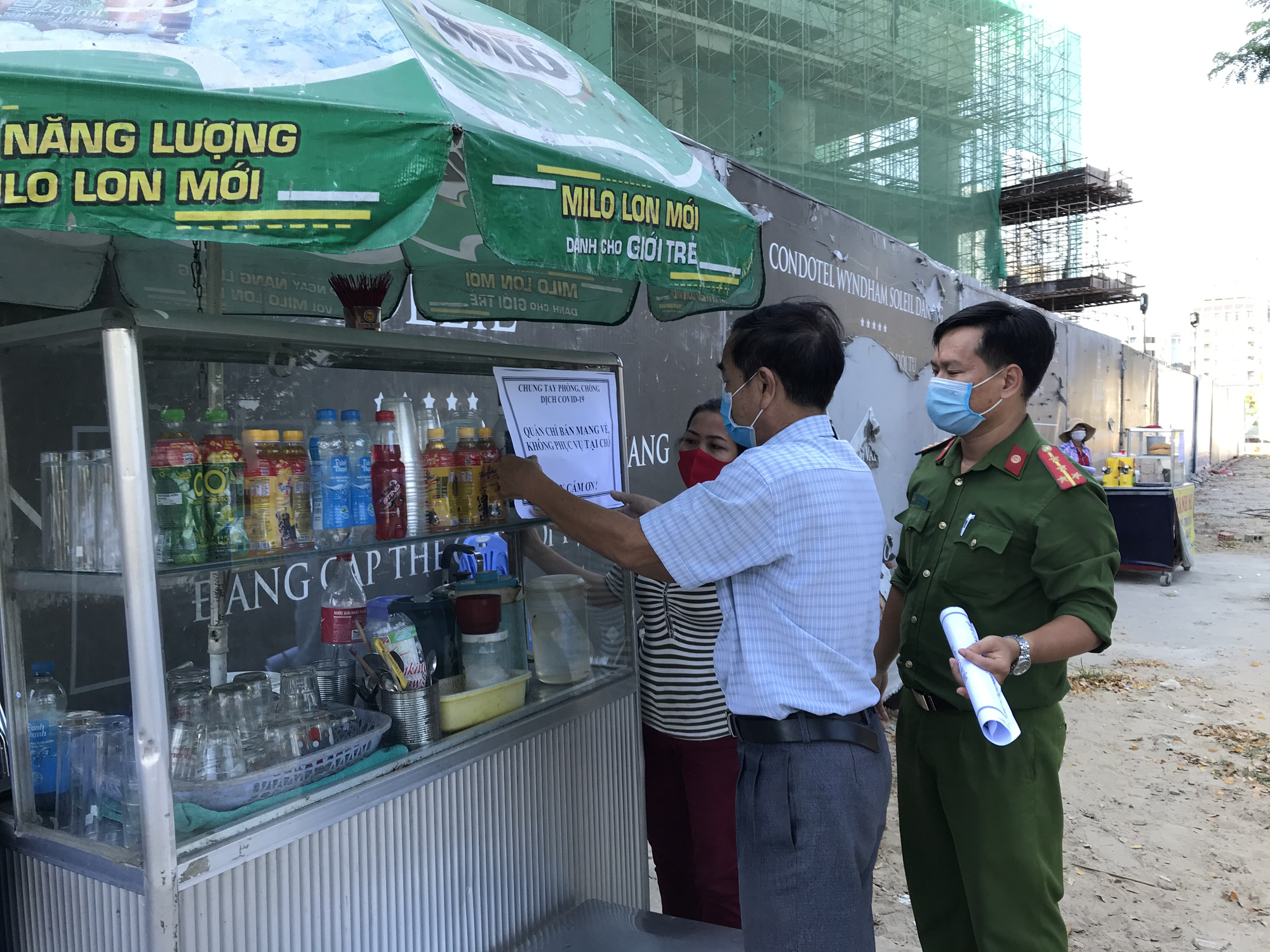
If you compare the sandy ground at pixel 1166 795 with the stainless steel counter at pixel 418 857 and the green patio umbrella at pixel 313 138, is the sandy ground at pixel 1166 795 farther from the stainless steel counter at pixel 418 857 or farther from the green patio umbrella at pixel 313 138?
the green patio umbrella at pixel 313 138

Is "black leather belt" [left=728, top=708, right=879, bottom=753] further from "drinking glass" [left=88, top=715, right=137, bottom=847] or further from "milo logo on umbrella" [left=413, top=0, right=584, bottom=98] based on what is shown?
"milo logo on umbrella" [left=413, top=0, right=584, bottom=98]

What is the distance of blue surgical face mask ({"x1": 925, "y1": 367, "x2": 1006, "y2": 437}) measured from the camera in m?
2.47

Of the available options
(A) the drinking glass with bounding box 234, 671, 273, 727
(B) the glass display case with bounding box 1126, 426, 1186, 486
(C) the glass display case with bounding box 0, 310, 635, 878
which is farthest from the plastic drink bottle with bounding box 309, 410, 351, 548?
(B) the glass display case with bounding box 1126, 426, 1186, 486

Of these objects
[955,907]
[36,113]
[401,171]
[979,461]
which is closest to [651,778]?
[955,907]

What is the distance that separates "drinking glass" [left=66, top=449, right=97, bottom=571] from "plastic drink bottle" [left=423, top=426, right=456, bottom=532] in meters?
0.73

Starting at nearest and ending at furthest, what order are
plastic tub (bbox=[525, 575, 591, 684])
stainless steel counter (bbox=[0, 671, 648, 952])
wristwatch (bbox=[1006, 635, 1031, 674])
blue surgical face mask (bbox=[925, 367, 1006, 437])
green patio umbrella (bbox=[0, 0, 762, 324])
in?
1. green patio umbrella (bbox=[0, 0, 762, 324])
2. stainless steel counter (bbox=[0, 671, 648, 952])
3. wristwatch (bbox=[1006, 635, 1031, 674])
4. blue surgical face mask (bbox=[925, 367, 1006, 437])
5. plastic tub (bbox=[525, 575, 591, 684])

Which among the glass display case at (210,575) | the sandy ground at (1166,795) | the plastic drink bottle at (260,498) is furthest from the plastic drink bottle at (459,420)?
the sandy ground at (1166,795)

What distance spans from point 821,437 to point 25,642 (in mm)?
1668

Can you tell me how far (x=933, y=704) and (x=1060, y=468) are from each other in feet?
2.39

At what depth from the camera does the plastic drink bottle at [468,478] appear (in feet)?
7.43

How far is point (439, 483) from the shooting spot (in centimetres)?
222

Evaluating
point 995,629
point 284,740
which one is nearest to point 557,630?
point 284,740

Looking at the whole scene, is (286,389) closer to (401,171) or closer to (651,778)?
(401,171)

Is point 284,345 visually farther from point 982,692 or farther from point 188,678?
point 982,692
